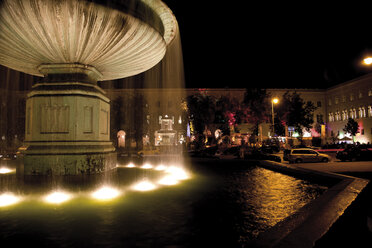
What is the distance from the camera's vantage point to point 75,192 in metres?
6.90

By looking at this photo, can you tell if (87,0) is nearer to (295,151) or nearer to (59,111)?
(59,111)

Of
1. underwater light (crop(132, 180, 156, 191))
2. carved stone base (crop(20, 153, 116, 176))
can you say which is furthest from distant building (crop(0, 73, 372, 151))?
underwater light (crop(132, 180, 156, 191))

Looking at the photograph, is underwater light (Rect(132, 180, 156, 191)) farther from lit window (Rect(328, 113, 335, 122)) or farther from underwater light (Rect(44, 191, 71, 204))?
lit window (Rect(328, 113, 335, 122))

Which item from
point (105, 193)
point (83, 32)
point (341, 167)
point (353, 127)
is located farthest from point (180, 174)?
point (353, 127)

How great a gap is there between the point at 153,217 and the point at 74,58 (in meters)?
6.76

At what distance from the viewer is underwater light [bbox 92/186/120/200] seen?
6370 millimetres

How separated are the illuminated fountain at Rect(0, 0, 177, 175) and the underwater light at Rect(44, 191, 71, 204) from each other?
2.49 m

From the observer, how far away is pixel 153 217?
4840 millimetres

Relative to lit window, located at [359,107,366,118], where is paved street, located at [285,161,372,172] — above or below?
below

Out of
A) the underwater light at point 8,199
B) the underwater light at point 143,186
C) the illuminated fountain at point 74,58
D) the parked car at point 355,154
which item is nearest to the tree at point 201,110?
the parked car at point 355,154

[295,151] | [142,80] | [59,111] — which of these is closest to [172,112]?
[142,80]

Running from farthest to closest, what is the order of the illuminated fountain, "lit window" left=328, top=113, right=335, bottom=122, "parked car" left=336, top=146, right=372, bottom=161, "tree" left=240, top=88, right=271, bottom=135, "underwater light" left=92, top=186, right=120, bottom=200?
"lit window" left=328, top=113, right=335, bottom=122 < "tree" left=240, top=88, right=271, bottom=135 < "parked car" left=336, top=146, right=372, bottom=161 < the illuminated fountain < "underwater light" left=92, top=186, right=120, bottom=200

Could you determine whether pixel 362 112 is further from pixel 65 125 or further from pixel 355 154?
pixel 65 125

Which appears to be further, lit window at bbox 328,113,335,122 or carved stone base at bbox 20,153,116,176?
lit window at bbox 328,113,335,122
